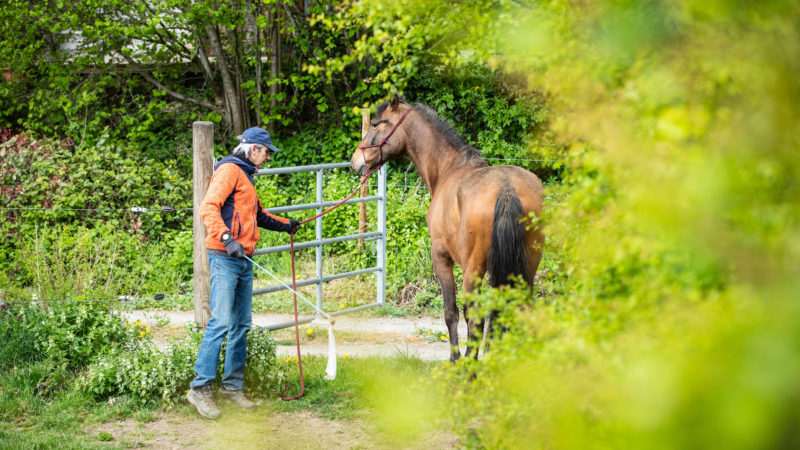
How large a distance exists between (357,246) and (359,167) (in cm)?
301

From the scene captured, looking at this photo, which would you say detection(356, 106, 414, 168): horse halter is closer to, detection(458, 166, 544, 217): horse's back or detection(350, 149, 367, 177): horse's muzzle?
detection(350, 149, 367, 177): horse's muzzle

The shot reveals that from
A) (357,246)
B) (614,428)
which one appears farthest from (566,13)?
(357,246)

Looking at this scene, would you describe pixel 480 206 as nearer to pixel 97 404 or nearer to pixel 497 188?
pixel 497 188

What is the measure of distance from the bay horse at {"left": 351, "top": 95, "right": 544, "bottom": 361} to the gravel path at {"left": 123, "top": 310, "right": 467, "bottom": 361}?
882 millimetres

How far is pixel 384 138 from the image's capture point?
221 inches

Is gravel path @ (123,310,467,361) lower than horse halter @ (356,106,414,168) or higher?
lower

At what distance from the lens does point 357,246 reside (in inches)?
342

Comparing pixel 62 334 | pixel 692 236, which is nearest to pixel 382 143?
pixel 62 334

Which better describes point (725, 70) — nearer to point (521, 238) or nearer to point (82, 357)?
point (521, 238)

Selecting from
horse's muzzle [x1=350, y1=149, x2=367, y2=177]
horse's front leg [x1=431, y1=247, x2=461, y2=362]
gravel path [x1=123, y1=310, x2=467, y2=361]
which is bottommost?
gravel path [x1=123, y1=310, x2=467, y2=361]

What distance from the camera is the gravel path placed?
5.87 meters

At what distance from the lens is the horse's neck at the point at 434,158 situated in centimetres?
527

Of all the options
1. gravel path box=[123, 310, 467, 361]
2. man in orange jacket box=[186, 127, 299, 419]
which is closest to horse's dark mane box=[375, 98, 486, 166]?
man in orange jacket box=[186, 127, 299, 419]

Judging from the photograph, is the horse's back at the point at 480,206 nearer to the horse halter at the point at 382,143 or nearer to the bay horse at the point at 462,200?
the bay horse at the point at 462,200
